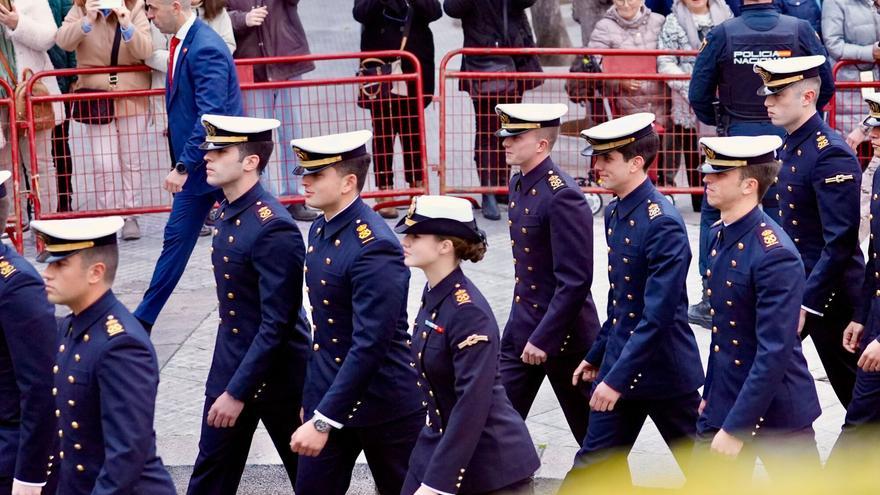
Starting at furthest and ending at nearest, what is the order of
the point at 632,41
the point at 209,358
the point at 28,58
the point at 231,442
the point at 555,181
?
the point at 632,41
the point at 28,58
the point at 209,358
the point at 555,181
the point at 231,442

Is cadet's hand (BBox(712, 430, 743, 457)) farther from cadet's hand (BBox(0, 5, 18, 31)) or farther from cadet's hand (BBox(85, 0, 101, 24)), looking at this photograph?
cadet's hand (BBox(0, 5, 18, 31))

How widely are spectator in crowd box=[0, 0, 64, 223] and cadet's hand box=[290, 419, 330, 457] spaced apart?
19.1ft

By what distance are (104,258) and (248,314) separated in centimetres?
114

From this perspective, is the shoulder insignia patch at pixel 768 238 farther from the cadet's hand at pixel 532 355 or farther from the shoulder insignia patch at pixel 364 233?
the shoulder insignia patch at pixel 364 233

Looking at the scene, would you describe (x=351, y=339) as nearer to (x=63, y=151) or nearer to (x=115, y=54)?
(x=115, y=54)

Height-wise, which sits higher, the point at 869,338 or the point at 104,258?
the point at 104,258

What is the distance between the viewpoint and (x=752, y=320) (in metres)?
5.35

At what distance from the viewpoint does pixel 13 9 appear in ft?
34.0

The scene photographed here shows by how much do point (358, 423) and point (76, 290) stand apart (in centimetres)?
130

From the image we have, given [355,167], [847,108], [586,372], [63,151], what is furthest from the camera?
[847,108]

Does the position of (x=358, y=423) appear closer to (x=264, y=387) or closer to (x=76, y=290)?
(x=264, y=387)

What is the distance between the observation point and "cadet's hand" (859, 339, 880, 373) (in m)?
5.80

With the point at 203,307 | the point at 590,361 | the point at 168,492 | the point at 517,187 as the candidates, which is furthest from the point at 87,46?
the point at 168,492

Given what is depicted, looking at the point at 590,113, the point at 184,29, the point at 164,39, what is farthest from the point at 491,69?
the point at 184,29
